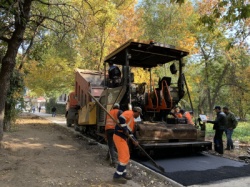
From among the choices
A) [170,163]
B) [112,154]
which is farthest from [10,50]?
[170,163]

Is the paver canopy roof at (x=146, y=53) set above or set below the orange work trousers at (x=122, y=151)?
above

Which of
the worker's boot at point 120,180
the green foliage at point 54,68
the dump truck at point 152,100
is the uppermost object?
the green foliage at point 54,68

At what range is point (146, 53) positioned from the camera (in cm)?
848

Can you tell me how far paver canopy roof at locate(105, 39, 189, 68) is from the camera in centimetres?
771

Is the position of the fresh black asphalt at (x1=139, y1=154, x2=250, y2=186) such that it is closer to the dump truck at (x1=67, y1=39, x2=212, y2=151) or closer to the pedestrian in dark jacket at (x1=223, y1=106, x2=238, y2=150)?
the dump truck at (x1=67, y1=39, x2=212, y2=151)

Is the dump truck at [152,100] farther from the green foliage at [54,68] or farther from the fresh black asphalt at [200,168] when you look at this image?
the green foliage at [54,68]

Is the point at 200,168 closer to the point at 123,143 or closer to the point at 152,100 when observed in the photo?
the point at 123,143

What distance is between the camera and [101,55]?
16.4 metres

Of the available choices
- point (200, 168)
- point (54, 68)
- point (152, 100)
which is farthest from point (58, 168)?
point (54, 68)

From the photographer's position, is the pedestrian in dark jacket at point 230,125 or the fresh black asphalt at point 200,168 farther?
the pedestrian in dark jacket at point 230,125

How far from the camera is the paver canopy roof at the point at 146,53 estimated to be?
304 inches

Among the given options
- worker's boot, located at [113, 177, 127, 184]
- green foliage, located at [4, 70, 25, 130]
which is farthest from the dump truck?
green foliage, located at [4, 70, 25, 130]

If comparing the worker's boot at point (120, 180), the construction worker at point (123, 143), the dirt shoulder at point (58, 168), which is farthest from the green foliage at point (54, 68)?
the worker's boot at point (120, 180)

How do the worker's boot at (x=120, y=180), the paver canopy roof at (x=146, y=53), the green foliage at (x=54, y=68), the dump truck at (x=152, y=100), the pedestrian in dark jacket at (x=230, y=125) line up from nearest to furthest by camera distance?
the worker's boot at (x=120, y=180)
the dump truck at (x=152, y=100)
the paver canopy roof at (x=146, y=53)
the pedestrian in dark jacket at (x=230, y=125)
the green foliage at (x=54, y=68)
